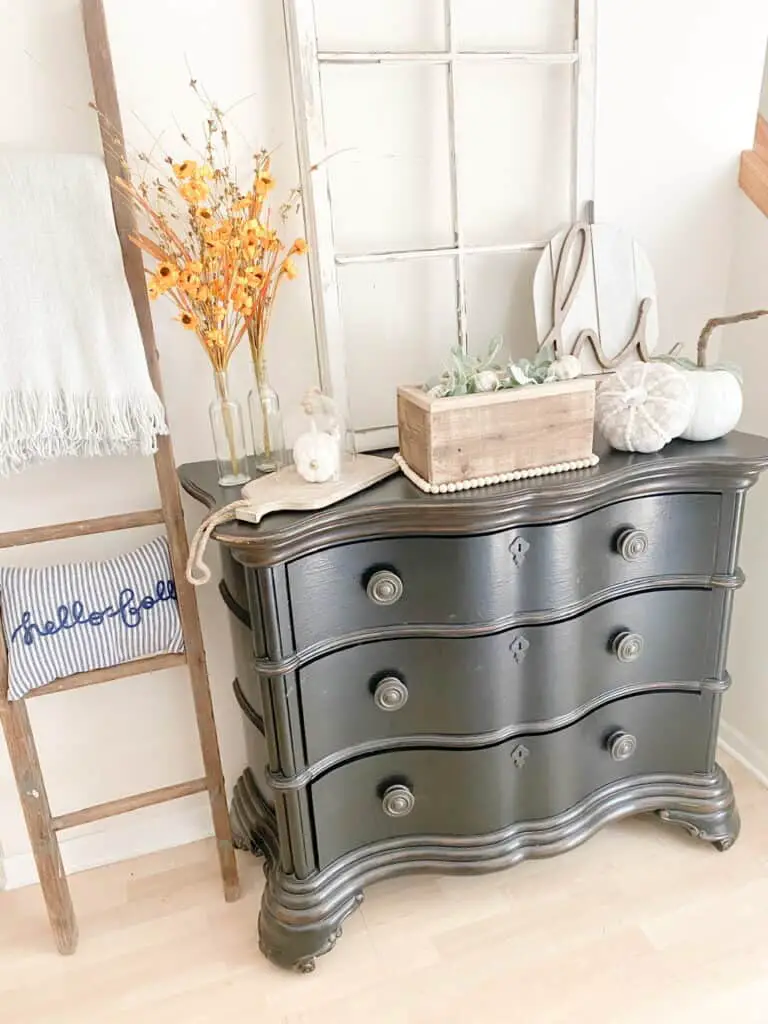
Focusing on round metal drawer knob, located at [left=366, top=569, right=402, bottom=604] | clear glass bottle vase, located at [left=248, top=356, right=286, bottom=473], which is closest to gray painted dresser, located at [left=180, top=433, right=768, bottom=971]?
round metal drawer knob, located at [left=366, top=569, right=402, bottom=604]

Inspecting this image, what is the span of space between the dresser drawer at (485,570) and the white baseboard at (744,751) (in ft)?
2.63

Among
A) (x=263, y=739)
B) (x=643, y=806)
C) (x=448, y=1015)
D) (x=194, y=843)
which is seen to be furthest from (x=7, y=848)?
(x=643, y=806)

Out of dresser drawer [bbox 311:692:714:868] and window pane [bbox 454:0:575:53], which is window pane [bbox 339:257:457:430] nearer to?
window pane [bbox 454:0:575:53]

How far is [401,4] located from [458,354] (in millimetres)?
668

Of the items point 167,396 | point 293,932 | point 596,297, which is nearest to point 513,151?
point 596,297

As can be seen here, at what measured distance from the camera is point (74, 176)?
121 centimetres

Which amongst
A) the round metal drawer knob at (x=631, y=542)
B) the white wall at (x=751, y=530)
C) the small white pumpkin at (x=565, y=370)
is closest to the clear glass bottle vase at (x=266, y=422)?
the small white pumpkin at (x=565, y=370)

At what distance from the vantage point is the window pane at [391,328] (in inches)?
60.7

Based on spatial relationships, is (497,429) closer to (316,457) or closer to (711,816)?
(316,457)

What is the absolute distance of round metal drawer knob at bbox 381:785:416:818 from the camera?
1467mm

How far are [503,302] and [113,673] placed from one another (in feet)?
3.56

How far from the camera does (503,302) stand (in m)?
1.64

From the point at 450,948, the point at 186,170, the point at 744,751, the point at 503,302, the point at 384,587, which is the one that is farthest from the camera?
the point at 744,751

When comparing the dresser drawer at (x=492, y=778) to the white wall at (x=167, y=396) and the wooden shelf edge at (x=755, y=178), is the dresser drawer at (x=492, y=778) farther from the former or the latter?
the wooden shelf edge at (x=755, y=178)
